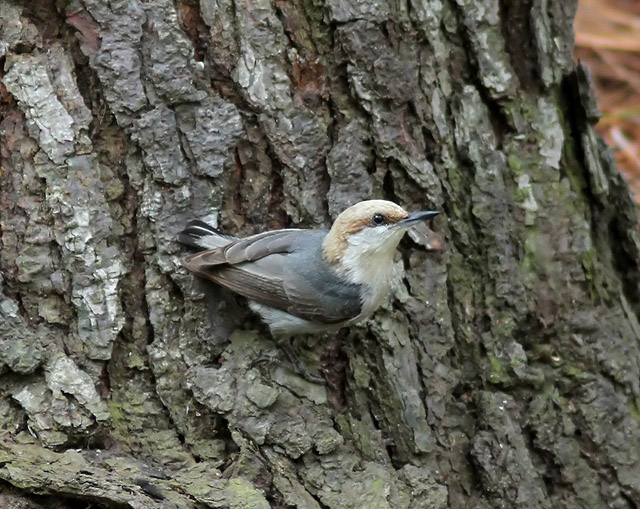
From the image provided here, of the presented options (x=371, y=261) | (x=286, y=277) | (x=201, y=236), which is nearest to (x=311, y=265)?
(x=286, y=277)

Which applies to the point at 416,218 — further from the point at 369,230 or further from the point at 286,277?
the point at 286,277

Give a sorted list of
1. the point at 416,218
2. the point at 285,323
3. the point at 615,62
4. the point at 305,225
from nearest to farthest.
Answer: the point at 416,218
the point at 285,323
the point at 305,225
the point at 615,62

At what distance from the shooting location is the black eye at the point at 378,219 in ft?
10.8

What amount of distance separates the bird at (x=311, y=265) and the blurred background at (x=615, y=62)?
140 inches

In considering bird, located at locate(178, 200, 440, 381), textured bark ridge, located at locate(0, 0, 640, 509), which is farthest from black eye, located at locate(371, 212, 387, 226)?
textured bark ridge, located at locate(0, 0, 640, 509)

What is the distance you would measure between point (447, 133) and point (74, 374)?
1.75 meters

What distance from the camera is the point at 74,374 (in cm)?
313

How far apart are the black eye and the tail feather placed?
0.59m

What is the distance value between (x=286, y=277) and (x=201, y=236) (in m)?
0.43

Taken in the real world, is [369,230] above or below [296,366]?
above

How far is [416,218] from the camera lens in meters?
3.25

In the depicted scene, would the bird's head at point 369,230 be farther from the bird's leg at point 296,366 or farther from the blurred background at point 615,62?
the blurred background at point 615,62

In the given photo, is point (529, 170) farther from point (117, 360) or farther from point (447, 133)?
point (117, 360)

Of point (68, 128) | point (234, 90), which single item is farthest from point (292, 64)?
point (68, 128)
